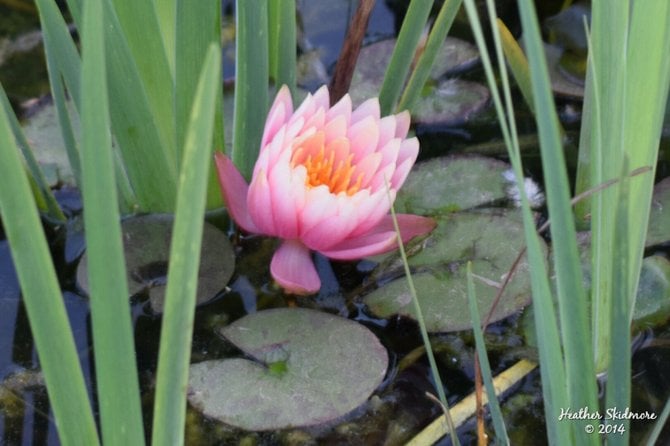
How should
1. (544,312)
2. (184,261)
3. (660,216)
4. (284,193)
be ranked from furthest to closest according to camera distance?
1. (660,216)
2. (284,193)
3. (544,312)
4. (184,261)

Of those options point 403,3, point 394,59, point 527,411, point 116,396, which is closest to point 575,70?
point 403,3

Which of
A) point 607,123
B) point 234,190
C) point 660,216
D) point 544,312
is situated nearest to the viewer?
point 544,312

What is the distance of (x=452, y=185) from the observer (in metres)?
1.29

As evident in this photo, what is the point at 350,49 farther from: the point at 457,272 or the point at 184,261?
the point at 184,261

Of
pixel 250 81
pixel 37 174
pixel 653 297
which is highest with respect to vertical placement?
pixel 250 81

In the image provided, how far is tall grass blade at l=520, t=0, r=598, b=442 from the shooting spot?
1.82 ft

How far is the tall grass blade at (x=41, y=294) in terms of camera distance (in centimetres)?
54

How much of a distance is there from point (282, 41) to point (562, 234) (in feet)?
2.08

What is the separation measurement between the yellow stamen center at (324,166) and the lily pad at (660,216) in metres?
0.48

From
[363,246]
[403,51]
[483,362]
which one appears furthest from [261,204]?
→ [483,362]

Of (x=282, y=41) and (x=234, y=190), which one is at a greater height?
(x=282, y=41)

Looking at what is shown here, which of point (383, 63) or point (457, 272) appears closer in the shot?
point (457, 272)

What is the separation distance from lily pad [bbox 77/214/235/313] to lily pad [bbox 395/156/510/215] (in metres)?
0.30

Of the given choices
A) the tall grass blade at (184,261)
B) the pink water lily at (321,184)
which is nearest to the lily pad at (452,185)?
the pink water lily at (321,184)
